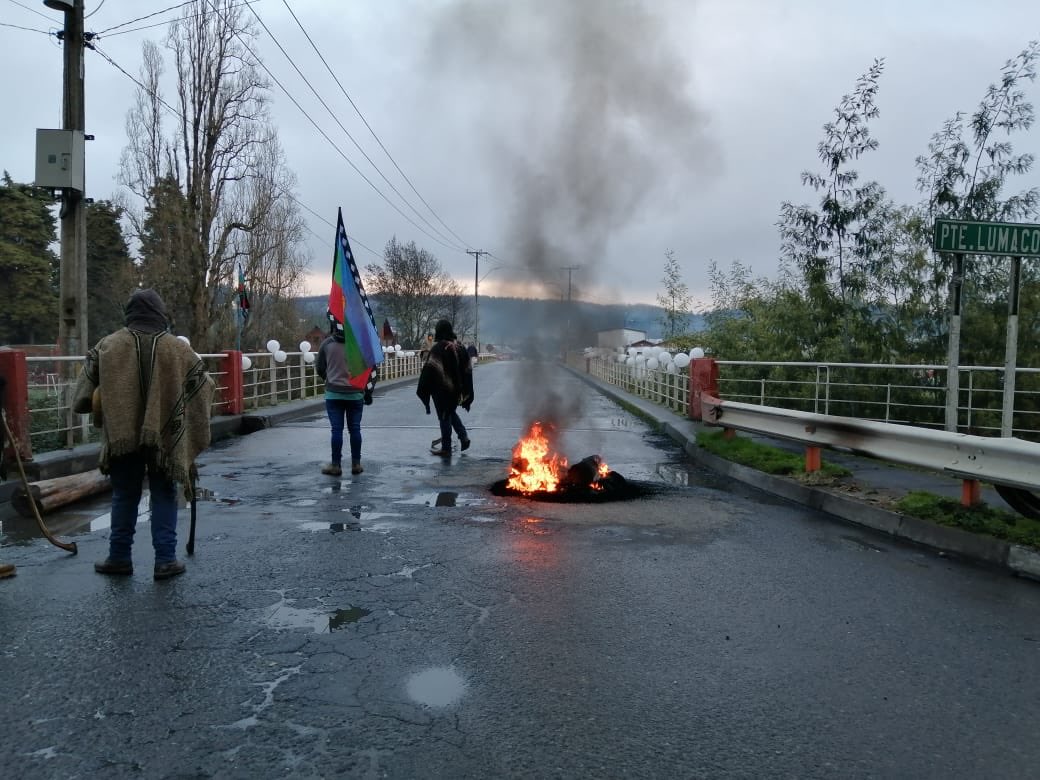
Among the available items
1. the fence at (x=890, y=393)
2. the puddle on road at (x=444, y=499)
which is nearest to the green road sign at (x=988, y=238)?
the fence at (x=890, y=393)

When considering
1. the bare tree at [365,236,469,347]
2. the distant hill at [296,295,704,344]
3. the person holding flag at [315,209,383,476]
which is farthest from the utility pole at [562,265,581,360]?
the bare tree at [365,236,469,347]

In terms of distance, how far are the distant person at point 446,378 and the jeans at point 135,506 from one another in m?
5.54

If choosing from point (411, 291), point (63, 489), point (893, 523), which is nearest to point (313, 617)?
point (63, 489)

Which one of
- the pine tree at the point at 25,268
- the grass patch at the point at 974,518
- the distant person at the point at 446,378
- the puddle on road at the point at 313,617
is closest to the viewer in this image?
the puddle on road at the point at 313,617

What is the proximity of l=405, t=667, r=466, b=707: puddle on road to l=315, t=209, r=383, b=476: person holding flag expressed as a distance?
18.0 feet

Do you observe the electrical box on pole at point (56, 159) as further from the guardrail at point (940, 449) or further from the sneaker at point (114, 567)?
the guardrail at point (940, 449)

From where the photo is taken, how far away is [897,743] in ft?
9.38

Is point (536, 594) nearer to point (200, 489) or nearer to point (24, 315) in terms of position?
point (200, 489)

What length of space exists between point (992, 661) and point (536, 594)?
234 centimetres

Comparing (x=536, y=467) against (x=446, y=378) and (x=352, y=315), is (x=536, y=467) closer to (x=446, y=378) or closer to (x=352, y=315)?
(x=446, y=378)

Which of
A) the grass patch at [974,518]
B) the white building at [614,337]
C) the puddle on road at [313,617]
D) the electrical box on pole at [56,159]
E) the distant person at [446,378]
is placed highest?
the electrical box on pole at [56,159]

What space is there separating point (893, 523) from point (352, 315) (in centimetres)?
589

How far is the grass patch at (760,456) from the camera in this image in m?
8.35

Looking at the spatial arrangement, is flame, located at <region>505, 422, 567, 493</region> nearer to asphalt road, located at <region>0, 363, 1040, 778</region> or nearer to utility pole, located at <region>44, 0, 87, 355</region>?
asphalt road, located at <region>0, 363, 1040, 778</region>
